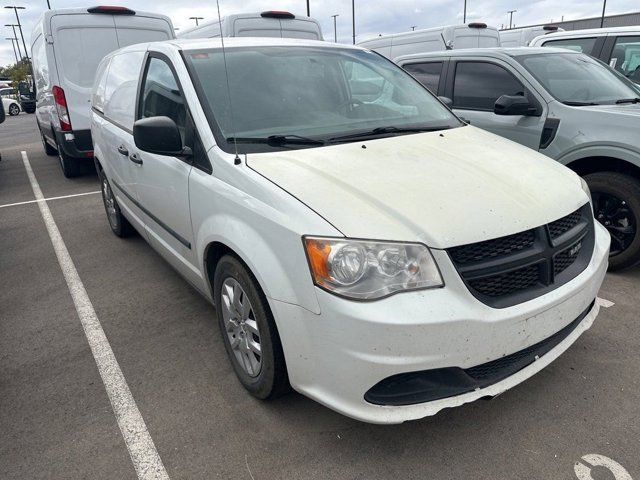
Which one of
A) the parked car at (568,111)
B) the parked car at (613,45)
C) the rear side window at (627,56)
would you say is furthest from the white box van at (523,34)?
the parked car at (568,111)

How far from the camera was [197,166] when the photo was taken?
2.59 m

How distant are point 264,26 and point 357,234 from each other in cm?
739

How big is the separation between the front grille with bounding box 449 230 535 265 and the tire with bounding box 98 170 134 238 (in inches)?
149

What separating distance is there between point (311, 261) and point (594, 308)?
5.42 ft

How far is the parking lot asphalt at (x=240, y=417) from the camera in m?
2.09

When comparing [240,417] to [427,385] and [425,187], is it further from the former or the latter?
[425,187]

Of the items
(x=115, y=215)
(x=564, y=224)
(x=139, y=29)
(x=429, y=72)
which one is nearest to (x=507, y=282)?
(x=564, y=224)

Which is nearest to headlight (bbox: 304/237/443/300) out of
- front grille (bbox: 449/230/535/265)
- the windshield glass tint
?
front grille (bbox: 449/230/535/265)

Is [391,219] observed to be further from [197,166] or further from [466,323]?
[197,166]

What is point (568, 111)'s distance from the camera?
404 cm

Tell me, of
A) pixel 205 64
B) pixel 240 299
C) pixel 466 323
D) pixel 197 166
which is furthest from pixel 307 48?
pixel 466 323

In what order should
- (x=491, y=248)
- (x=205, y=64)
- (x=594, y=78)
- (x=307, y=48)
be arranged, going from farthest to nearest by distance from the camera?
1. (x=594, y=78)
2. (x=307, y=48)
3. (x=205, y=64)
4. (x=491, y=248)

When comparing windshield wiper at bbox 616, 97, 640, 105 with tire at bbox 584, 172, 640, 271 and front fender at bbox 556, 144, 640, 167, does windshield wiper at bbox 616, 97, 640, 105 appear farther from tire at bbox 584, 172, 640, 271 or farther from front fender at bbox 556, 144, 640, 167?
tire at bbox 584, 172, 640, 271

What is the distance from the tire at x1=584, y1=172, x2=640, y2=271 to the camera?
3705 millimetres
